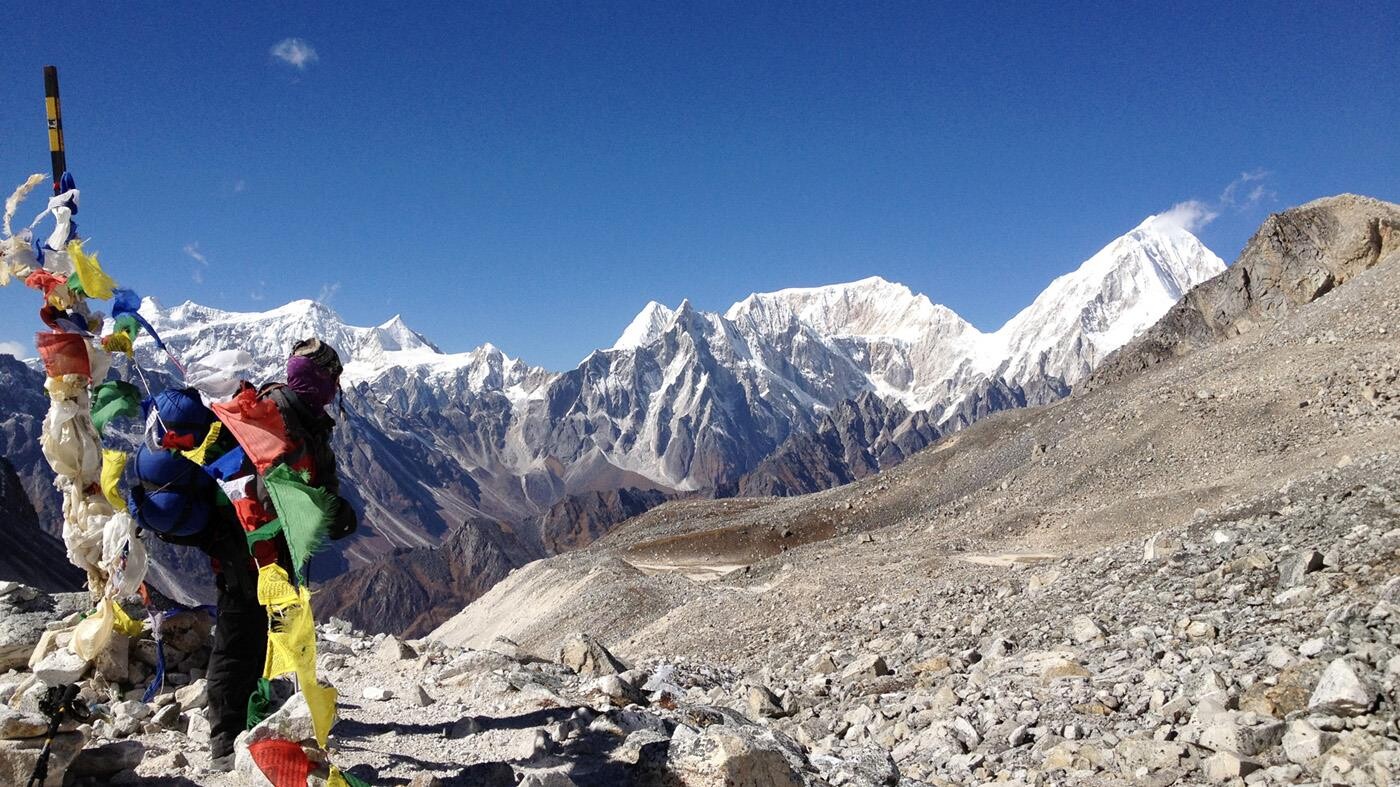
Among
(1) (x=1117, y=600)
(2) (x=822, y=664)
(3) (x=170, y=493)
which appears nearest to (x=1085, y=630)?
(1) (x=1117, y=600)

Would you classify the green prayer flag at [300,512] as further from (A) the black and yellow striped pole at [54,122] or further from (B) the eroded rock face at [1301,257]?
(B) the eroded rock face at [1301,257]

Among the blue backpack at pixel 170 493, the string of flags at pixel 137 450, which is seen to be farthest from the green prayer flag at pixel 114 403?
the blue backpack at pixel 170 493

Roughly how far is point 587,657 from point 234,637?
9.90 m

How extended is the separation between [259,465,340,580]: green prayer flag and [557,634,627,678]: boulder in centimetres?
1057

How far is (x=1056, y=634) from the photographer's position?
13.9 m

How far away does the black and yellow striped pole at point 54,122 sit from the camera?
7137 mm

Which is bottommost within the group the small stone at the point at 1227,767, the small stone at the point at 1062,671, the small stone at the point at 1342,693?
the small stone at the point at 1227,767

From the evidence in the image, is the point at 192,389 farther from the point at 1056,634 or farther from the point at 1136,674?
the point at 1056,634

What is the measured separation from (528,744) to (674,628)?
25327 millimetres

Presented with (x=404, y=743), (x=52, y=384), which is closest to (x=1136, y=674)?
(x=404, y=743)

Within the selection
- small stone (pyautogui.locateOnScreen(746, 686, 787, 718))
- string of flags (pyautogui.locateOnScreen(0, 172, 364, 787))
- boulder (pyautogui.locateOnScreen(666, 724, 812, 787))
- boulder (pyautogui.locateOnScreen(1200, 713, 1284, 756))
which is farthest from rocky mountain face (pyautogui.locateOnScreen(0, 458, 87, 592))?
boulder (pyautogui.locateOnScreen(1200, 713, 1284, 756))

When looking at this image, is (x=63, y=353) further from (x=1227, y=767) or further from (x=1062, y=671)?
(x=1062, y=671)

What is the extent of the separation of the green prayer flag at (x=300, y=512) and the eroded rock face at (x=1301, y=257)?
55512 mm

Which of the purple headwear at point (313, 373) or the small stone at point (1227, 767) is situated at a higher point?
the purple headwear at point (313, 373)
